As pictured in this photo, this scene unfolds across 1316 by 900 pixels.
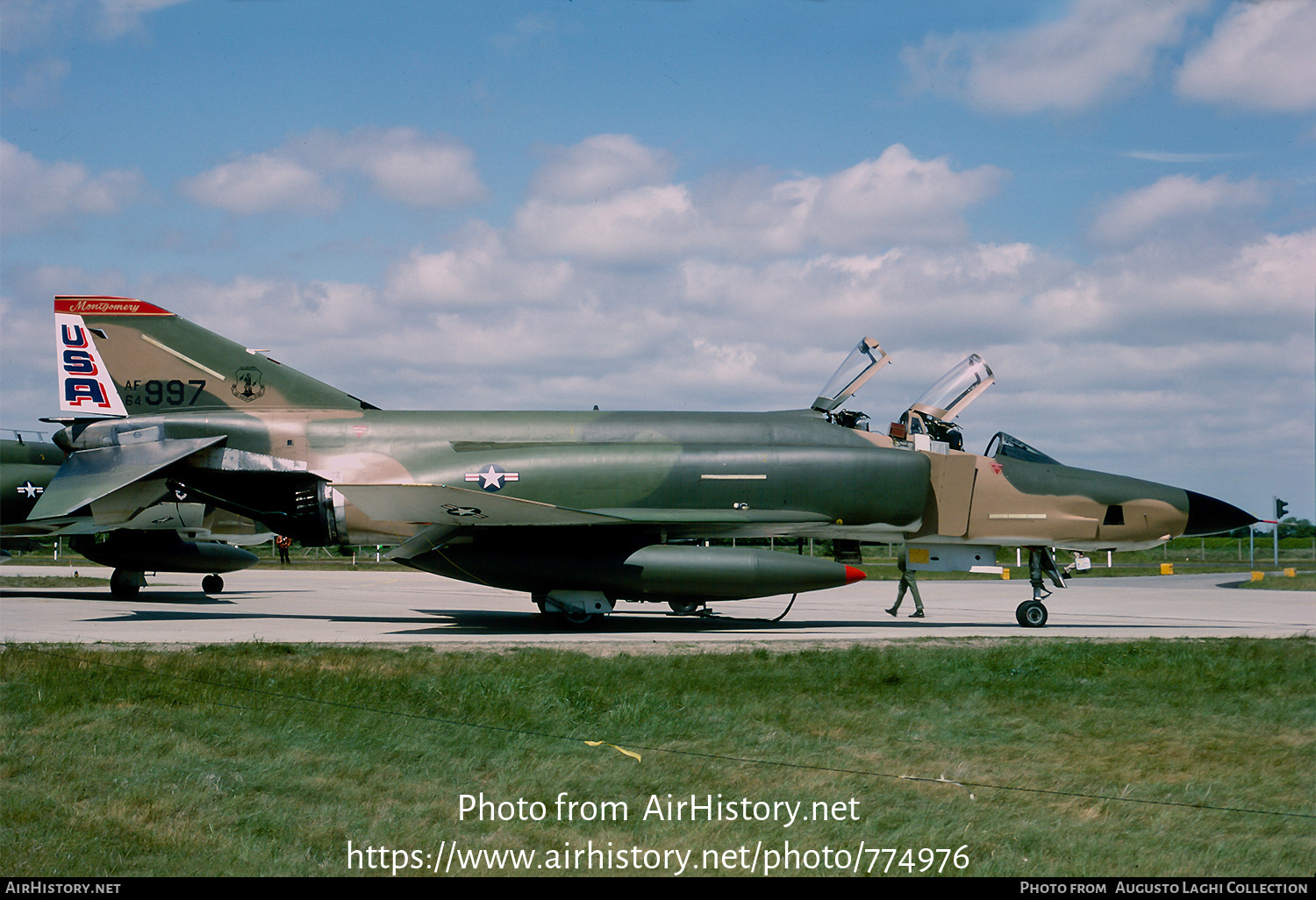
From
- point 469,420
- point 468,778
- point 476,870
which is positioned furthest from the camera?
point 469,420

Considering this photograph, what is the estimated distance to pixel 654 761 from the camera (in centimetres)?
625

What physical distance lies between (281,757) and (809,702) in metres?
3.99

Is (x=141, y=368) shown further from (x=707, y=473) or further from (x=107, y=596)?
(x=707, y=473)

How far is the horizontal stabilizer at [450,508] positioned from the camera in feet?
42.3

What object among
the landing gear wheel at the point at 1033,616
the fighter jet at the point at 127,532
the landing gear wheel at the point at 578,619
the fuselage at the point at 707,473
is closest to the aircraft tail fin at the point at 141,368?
the fuselage at the point at 707,473

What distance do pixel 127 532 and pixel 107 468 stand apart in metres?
6.15

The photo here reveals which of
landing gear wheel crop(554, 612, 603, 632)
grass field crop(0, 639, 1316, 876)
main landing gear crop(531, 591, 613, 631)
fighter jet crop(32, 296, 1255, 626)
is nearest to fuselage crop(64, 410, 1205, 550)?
fighter jet crop(32, 296, 1255, 626)

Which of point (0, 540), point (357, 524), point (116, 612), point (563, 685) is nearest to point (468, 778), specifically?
point (563, 685)

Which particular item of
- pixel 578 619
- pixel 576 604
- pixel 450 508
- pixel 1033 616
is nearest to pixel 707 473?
pixel 576 604

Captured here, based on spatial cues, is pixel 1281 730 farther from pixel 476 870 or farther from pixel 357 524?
pixel 357 524

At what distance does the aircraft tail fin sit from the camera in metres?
15.2

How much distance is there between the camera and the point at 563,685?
8227mm

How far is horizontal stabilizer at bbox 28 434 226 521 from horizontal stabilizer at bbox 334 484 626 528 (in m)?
2.95

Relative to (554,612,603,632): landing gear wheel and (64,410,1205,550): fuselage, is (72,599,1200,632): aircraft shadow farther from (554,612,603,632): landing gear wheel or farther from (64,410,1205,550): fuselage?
(64,410,1205,550): fuselage
